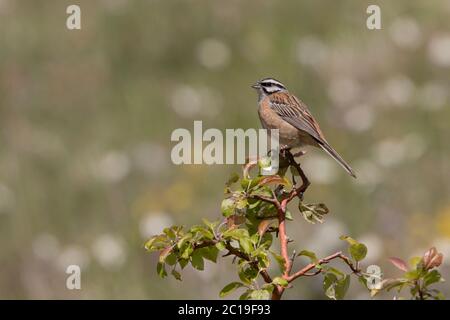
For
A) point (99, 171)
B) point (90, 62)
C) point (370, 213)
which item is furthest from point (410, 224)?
point (90, 62)

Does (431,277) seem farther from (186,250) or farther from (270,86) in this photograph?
(270,86)

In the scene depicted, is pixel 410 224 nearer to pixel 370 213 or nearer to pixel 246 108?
pixel 370 213

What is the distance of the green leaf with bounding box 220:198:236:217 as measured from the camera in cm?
297

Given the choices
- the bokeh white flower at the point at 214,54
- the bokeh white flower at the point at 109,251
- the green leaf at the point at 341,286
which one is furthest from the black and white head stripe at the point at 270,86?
the green leaf at the point at 341,286

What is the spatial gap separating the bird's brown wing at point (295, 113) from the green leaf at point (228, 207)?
305 centimetres

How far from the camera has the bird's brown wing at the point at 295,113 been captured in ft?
20.1

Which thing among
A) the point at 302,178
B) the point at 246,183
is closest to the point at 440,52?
the point at 302,178

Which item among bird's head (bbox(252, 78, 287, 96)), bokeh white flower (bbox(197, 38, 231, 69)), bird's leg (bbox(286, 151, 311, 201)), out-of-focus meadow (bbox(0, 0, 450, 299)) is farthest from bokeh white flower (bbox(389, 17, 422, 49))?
bird's leg (bbox(286, 151, 311, 201))

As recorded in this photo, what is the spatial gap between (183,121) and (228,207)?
644 cm

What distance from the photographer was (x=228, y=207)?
2.99 meters

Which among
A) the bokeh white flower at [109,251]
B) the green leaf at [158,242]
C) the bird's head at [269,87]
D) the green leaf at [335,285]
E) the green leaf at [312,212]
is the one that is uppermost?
the bird's head at [269,87]

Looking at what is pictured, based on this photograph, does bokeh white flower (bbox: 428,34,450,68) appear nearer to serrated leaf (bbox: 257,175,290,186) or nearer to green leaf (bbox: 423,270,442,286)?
serrated leaf (bbox: 257,175,290,186)

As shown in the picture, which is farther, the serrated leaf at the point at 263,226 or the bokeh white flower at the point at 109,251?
the bokeh white flower at the point at 109,251

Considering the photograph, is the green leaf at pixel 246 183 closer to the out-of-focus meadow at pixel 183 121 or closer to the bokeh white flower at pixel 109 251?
the out-of-focus meadow at pixel 183 121
